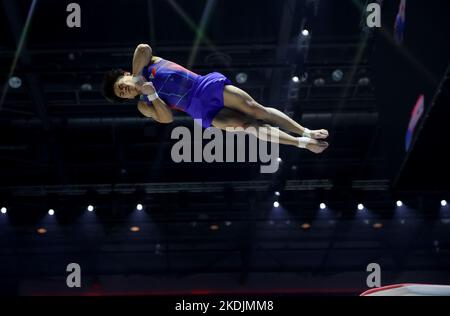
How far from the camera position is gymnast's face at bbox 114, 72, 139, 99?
17.7ft

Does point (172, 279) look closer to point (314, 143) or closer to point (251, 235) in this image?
point (251, 235)

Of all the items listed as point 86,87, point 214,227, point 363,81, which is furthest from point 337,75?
point 214,227

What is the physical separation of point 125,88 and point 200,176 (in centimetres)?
909

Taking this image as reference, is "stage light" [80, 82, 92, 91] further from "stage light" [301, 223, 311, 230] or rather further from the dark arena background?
"stage light" [301, 223, 311, 230]

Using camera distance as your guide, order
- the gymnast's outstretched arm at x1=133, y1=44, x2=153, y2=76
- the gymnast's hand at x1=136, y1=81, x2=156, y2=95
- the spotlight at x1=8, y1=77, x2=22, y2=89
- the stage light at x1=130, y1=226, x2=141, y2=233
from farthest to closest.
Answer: the stage light at x1=130, y1=226, x2=141, y2=233, the spotlight at x1=8, y1=77, x2=22, y2=89, the gymnast's outstretched arm at x1=133, y1=44, x2=153, y2=76, the gymnast's hand at x1=136, y1=81, x2=156, y2=95

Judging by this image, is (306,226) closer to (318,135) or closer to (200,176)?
(200,176)

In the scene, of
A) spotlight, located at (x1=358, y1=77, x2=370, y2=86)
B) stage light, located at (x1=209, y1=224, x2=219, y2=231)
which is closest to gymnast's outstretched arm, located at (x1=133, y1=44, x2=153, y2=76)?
spotlight, located at (x1=358, y1=77, x2=370, y2=86)

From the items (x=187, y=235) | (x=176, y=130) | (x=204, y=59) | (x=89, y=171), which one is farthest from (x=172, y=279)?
(x=204, y=59)

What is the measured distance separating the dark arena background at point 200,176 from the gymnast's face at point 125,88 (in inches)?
190

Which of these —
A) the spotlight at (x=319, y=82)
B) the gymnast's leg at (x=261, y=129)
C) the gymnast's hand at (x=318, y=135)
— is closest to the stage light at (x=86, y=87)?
the spotlight at (x=319, y=82)

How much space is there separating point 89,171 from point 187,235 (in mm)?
2822

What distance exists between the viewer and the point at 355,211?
14.7 metres

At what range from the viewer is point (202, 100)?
18.9ft

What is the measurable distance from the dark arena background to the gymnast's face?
4835mm
